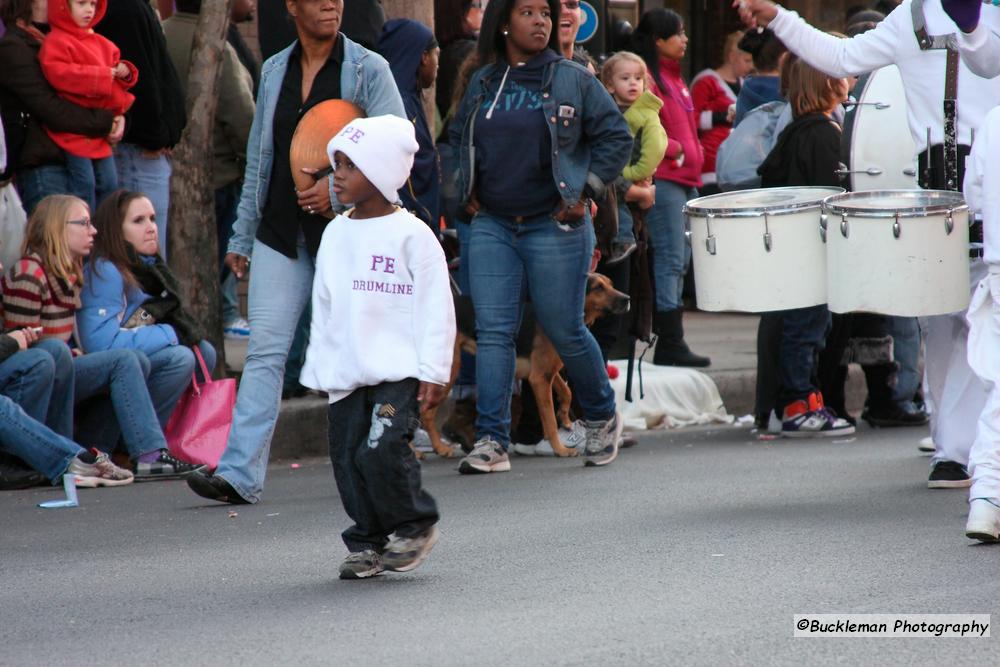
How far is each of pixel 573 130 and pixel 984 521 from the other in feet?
10.2

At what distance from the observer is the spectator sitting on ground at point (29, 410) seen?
8.04 metres

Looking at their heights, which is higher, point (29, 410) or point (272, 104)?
point (272, 104)

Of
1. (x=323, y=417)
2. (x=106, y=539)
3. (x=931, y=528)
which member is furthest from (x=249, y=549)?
(x=323, y=417)

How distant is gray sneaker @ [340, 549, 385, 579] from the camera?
5777 millimetres

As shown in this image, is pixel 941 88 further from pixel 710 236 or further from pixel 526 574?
pixel 526 574

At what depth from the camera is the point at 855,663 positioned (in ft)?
14.7

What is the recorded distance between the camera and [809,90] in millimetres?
9711

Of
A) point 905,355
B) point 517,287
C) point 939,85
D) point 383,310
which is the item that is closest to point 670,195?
point 905,355

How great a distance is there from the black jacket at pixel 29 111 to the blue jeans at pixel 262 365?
202 cm

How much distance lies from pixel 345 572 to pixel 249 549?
2.67ft

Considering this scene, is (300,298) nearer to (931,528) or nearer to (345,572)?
(345,572)

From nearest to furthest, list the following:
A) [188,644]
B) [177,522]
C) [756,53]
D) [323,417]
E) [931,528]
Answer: [188,644] < [931,528] < [177,522] < [323,417] < [756,53]

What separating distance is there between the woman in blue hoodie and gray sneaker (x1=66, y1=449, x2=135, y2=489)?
167 centimetres

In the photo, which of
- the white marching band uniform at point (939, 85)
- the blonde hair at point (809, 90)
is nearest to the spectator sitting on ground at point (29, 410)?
the white marching band uniform at point (939, 85)
